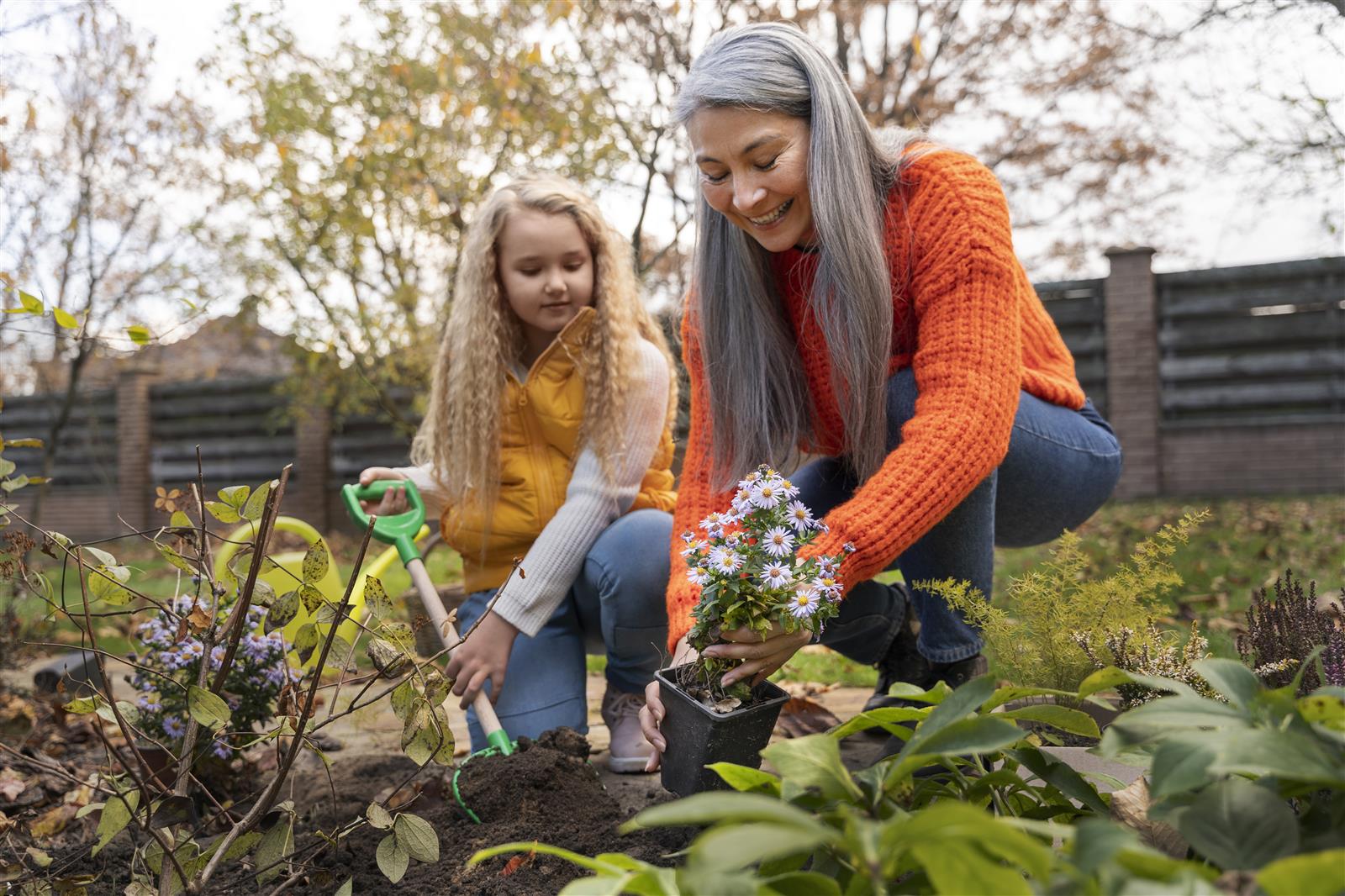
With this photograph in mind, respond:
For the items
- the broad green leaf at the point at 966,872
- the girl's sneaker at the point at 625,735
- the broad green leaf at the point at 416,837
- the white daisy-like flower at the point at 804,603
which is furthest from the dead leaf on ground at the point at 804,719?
the broad green leaf at the point at 966,872

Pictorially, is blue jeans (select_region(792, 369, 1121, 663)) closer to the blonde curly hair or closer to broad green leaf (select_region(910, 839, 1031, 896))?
the blonde curly hair

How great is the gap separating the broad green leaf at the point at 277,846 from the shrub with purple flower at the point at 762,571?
1.95 feet

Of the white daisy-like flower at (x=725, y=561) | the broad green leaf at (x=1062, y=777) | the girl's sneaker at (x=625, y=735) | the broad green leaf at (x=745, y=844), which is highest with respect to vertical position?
the white daisy-like flower at (x=725, y=561)

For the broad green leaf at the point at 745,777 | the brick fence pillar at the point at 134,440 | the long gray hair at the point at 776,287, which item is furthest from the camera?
the brick fence pillar at the point at 134,440

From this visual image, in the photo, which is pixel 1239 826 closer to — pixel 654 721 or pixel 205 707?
pixel 654 721

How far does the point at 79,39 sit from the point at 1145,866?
256 inches

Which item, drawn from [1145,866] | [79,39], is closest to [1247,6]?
[1145,866]

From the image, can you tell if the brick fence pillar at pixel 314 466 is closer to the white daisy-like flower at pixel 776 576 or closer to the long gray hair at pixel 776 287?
the long gray hair at pixel 776 287

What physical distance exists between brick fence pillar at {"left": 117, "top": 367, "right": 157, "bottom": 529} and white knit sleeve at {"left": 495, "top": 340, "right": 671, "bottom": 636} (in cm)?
1061

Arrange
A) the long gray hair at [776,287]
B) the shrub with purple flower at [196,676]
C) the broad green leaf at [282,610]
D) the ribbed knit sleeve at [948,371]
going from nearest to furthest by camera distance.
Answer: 1. the broad green leaf at [282,610]
2. the ribbed knit sleeve at [948,371]
3. the long gray hair at [776,287]
4. the shrub with purple flower at [196,676]

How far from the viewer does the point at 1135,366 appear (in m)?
8.68

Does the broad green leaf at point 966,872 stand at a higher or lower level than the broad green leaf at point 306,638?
lower

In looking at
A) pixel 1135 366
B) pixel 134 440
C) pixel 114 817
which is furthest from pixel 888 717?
pixel 134 440

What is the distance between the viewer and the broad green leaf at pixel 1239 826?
69 centimetres
